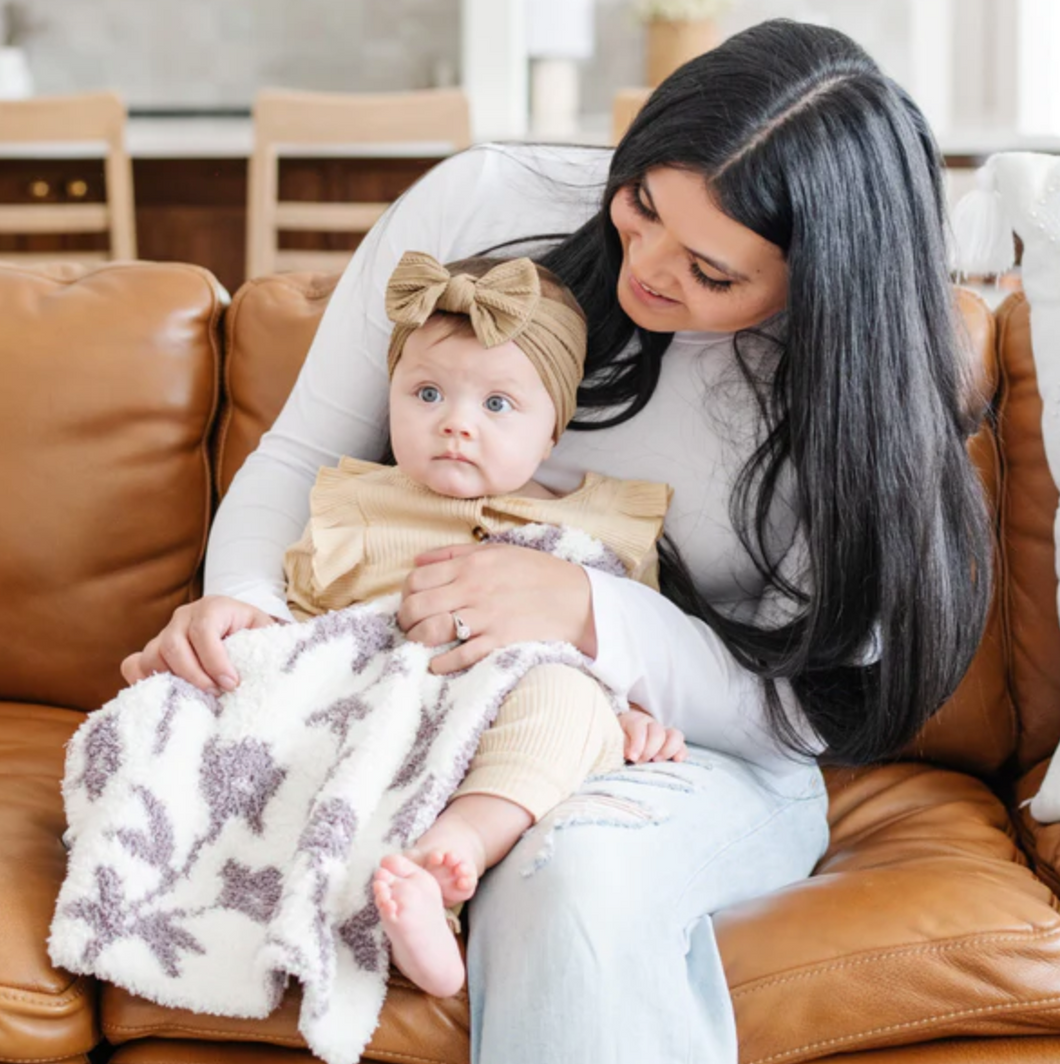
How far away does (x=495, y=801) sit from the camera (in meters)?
1.16

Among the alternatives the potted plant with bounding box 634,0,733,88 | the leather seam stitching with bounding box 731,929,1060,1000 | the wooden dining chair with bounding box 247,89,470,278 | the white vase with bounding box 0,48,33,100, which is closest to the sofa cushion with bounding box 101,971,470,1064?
the leather seam stitching with bounding box 731,929,1060,1000

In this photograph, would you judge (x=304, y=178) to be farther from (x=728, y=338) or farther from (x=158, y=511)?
(x=728, y=338)

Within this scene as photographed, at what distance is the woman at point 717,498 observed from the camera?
115 centimetres

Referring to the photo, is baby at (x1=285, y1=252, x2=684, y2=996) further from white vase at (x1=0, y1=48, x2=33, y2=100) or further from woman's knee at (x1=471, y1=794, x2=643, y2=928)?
white vase at (x1=0, y1=48, x2=33, y2=100)

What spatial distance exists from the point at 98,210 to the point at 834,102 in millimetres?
2687

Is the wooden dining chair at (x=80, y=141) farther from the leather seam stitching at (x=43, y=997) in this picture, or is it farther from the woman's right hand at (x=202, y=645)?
the leather seam stitching at (x=43, y=997)

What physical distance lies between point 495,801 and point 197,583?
27.5 inches

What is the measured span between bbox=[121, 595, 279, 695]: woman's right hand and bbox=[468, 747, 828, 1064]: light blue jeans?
0.31 metres

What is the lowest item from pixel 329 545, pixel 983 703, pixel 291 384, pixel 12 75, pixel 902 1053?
pixel 902 1053

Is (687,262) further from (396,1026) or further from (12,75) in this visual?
(12,75)

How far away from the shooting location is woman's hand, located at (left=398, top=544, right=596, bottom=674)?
1.28 m

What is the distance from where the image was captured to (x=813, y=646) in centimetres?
136

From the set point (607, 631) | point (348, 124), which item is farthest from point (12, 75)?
point (607, 631)

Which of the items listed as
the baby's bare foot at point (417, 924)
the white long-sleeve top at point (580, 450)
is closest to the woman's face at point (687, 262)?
the white long-sleeve top at point (580, 450)
